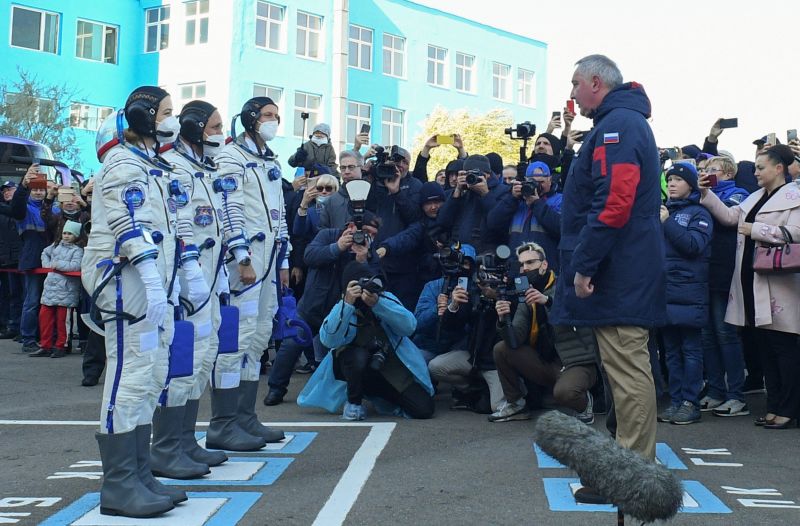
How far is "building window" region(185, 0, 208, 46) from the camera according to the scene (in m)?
36.6

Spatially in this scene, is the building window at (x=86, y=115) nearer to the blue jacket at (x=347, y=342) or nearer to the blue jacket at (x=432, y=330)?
the blue jacket at (x=432, y=330)

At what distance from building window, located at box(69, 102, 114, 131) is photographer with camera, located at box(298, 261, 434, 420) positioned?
28280 mm

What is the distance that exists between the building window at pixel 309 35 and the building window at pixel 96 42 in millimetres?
6661

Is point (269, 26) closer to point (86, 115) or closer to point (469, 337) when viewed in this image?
point (86, 115)

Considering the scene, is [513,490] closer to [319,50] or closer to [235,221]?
[235,221]

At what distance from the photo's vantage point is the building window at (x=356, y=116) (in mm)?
39781

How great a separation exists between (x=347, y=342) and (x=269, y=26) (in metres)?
30.3

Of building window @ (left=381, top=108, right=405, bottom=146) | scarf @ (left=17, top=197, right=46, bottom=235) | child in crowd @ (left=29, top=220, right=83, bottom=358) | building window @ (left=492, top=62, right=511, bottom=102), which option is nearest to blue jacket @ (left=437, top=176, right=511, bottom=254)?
child in crowd @ (left=29, top=220, right=83, bottom=358)

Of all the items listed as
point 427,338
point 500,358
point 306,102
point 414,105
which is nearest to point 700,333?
point 500,358

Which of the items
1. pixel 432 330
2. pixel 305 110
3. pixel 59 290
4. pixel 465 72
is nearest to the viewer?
pixel 432 330

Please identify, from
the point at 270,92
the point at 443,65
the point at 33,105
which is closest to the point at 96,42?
the point at 270,92

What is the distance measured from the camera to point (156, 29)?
38062 mm

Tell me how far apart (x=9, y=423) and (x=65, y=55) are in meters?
29.9

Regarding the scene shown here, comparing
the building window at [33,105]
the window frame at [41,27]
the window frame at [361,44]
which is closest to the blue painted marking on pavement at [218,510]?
the building window at [33,105]
